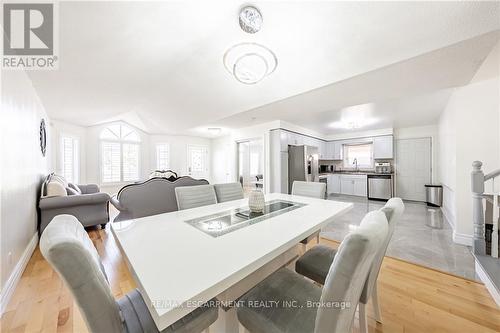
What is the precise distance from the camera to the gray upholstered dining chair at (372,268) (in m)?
1.11

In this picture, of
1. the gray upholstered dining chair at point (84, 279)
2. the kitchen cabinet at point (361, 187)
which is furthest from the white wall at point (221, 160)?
the gray upholstered dining chair at point (84, 279)

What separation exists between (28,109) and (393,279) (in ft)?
15.8

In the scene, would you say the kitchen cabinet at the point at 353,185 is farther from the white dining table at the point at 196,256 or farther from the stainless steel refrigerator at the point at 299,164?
the white dining table at the point at 196,256

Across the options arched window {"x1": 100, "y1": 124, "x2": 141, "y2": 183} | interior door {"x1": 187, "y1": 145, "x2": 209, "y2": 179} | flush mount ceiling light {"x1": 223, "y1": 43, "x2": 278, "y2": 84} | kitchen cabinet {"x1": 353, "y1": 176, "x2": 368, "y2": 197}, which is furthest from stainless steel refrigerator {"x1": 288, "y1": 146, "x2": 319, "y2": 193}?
arched window {"x1": 100, "y1": 124, "x2": 141, "y2": 183}

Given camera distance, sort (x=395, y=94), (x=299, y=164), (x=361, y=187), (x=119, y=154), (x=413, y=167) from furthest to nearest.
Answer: (x=119, y=154) < (x=361, y=187) < (x=413, y=167) < (x=299, y=164) < (x=395, y=94)

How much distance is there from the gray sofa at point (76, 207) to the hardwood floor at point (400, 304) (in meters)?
1.10

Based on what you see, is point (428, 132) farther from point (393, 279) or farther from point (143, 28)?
point (143, 28)

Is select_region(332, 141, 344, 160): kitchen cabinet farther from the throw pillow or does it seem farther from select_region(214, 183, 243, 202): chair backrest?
the throw pillow

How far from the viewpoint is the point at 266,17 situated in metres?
2.07

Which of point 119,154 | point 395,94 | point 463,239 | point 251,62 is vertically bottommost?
point 463,239

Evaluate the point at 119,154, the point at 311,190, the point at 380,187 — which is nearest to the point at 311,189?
the point at 311,190

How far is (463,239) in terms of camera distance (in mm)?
2582

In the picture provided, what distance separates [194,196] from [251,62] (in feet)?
5.76

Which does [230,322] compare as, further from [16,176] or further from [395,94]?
[395,94]
